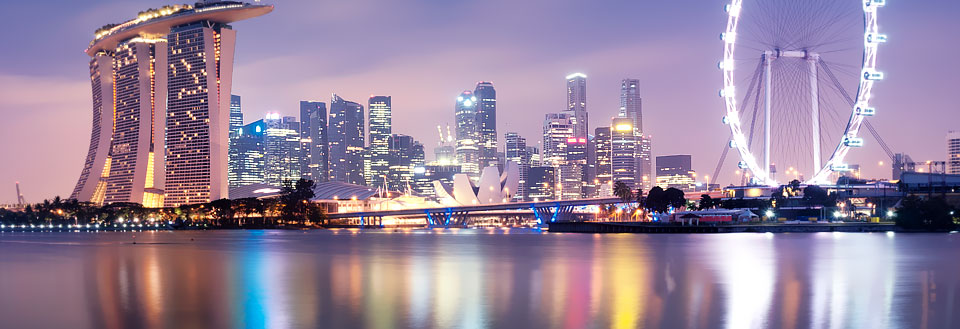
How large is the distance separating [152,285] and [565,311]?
2006 centimetres

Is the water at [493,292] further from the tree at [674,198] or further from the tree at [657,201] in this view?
the tree at [657,201]

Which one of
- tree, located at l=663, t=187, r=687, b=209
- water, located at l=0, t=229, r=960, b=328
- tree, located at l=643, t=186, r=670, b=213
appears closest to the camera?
water, located at l=0, t=229, r=960, b=328

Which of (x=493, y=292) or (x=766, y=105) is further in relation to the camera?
(x=766, y=105)

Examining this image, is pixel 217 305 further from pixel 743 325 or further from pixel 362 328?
pixel 743 325

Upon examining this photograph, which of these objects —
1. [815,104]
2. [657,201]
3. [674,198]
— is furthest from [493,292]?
[674,198]

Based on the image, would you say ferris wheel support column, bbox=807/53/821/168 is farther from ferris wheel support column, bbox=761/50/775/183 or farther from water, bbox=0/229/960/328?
water, bbox=0/229/960/328


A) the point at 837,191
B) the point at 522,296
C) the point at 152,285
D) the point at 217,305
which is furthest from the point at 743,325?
the point at 837,191

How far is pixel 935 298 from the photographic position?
34344mm

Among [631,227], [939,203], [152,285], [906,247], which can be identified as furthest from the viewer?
[631,227]

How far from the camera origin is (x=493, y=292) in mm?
37031

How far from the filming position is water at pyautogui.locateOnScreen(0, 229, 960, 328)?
2847 centimetres

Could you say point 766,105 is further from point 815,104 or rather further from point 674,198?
point 674,198

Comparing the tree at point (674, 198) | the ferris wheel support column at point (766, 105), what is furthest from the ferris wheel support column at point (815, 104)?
the tree at point (674, 198)

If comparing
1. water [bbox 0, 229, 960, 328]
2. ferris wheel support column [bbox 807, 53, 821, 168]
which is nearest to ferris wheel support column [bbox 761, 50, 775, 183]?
ferris wheel support column [bbox 807, 53, 821, 168]
